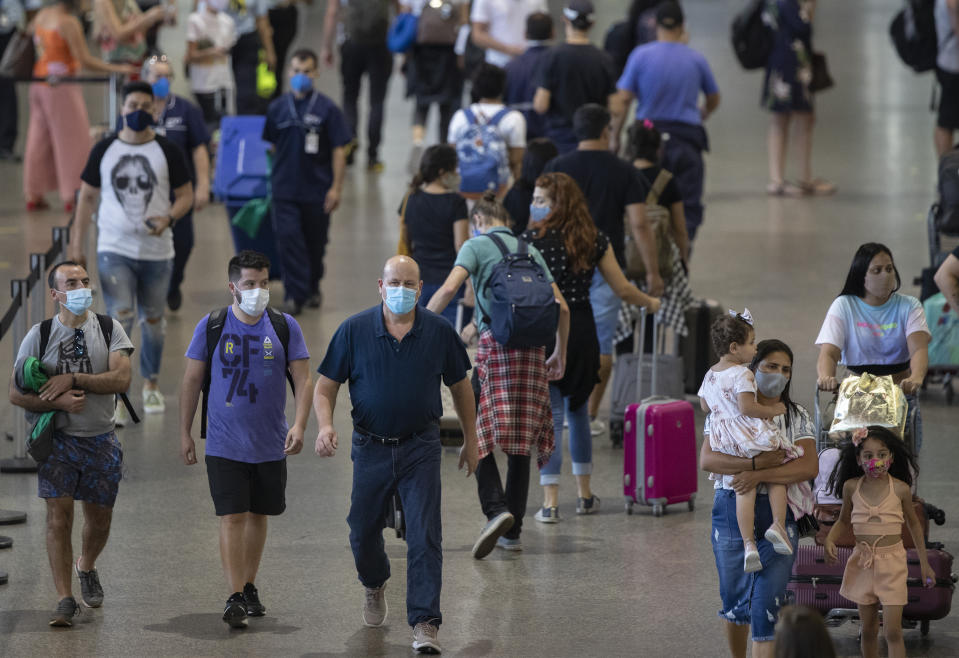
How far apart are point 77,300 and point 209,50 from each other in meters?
11.6

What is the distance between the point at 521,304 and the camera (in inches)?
326

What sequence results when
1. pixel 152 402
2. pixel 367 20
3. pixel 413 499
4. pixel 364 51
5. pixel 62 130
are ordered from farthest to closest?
pixel 364 51 < pixel 367 20 < pixel 62 130 < pixel 152 402 < pixel 413 499

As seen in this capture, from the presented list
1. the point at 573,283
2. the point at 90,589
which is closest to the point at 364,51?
the point at 573,283

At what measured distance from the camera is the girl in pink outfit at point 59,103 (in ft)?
53.5

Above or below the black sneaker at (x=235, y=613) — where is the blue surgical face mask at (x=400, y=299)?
above

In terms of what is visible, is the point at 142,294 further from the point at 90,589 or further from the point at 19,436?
the point at 90,589

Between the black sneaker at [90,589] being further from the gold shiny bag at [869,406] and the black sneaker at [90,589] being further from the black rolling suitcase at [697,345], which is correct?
the black rolling suitcase at [697,345]

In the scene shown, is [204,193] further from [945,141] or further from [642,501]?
[945,141]

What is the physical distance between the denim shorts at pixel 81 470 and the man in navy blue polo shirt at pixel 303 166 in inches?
231

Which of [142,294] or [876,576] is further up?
[142,294]

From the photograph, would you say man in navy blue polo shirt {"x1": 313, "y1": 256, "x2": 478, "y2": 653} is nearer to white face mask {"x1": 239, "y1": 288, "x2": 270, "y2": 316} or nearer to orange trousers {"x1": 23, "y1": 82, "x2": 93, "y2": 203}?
white face mask {"x1": 239, "y1": 288, "x2": 270, "y2": 316}

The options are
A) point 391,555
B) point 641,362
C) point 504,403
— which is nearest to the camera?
point 504,403

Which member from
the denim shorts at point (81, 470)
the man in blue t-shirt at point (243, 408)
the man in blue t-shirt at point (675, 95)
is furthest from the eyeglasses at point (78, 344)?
the man in blue t-shirt at point (675, 95)

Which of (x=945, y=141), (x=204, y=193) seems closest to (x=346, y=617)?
(x=204, y=193)
